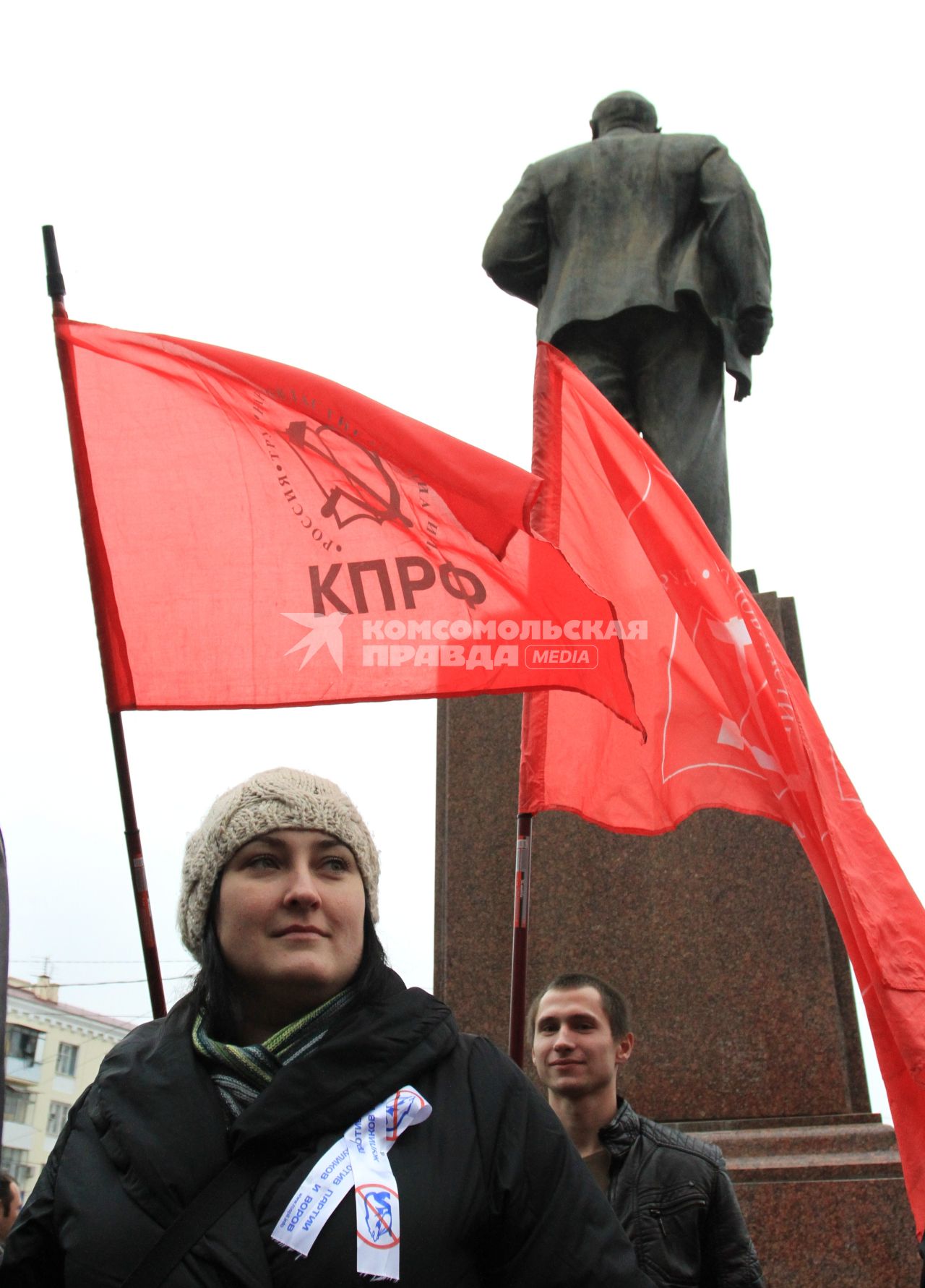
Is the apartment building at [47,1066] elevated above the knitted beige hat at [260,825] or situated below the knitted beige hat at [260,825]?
below

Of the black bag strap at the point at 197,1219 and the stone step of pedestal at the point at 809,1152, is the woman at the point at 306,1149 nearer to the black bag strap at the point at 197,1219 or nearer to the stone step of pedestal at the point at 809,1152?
the black bag strap at the point at 197,1219

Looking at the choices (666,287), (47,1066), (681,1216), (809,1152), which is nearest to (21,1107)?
(47,1066)

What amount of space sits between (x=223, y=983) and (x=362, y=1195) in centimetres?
47

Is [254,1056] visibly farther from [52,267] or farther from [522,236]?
[522,236]

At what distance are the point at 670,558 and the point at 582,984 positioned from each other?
4.49 feet

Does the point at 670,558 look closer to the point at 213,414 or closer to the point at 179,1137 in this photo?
the point at 213,414

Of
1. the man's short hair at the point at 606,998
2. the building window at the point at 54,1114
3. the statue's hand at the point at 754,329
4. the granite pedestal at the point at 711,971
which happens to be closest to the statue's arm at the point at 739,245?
the statue's hand at the point at 754,329

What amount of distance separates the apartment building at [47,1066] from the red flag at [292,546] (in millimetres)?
57015

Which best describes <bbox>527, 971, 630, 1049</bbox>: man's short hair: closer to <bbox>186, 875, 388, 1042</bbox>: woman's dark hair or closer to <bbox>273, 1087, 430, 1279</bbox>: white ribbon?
<bbox>186, 875, 388, 1042</bbox>: woman's dark hair

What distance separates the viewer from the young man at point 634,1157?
3.18m

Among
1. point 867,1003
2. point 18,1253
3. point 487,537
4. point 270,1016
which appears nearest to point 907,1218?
point 867,1003

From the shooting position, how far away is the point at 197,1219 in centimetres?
189

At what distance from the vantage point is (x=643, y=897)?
5.63 metres

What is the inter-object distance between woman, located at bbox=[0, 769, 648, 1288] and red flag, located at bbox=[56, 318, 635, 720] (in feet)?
5.16
